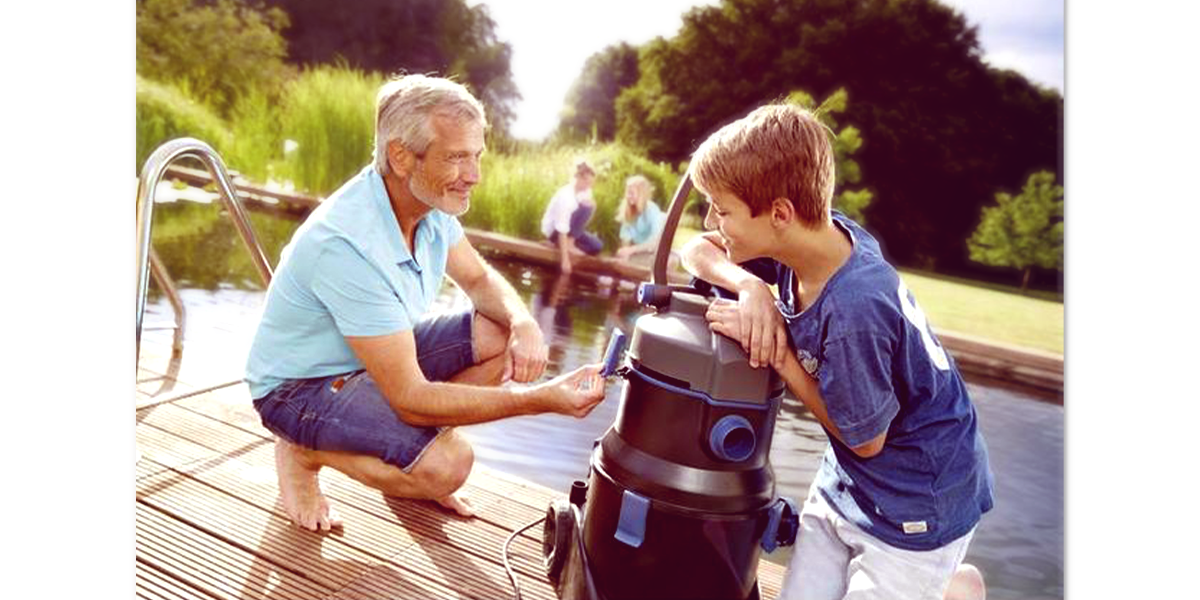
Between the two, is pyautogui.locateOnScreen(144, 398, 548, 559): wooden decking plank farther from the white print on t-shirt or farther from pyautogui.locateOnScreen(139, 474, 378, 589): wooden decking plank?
the white print on t-shirt

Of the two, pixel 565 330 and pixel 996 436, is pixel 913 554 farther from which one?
pixel 565 330

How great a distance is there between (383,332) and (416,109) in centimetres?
44

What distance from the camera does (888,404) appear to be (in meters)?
1.54

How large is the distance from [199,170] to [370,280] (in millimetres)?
617

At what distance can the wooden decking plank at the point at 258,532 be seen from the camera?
78.1 inches

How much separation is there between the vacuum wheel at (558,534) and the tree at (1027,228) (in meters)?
0.91

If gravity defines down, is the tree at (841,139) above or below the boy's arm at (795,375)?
above

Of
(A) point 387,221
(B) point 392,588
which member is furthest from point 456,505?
(A) point 387,221

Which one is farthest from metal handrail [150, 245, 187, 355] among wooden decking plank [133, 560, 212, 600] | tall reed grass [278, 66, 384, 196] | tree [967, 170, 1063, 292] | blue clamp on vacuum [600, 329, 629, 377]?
tree [967, 170, 1063, 292]

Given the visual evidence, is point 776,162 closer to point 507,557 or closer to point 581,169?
point 581,169

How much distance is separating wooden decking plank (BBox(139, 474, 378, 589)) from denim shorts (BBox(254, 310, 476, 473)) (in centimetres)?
17

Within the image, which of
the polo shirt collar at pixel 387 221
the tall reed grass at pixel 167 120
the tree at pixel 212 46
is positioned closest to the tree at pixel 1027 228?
the polo shirt collar at pixel 387 221

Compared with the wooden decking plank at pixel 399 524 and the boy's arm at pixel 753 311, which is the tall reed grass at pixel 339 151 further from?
the wooden decking plank at pixel 399 524

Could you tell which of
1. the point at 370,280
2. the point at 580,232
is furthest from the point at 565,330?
the point at 370,280
